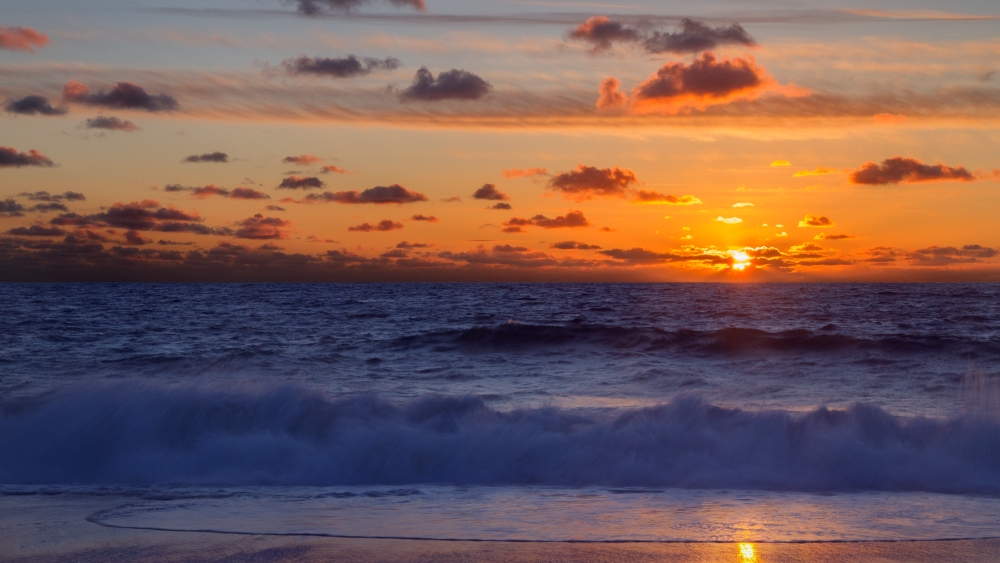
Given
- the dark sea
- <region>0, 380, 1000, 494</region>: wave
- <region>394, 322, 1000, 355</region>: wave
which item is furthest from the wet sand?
<region>394, 322, 1000, 355</region>: wave

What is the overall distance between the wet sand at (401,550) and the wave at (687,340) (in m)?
16.9

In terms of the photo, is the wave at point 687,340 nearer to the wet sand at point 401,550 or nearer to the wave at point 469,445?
the wave at point 469,445

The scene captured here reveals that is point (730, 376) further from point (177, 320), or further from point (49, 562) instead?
point (177, 320)

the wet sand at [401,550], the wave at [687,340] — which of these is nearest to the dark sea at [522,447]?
the wet sand at [401,550]

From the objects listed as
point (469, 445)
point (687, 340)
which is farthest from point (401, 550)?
point (687, 340)

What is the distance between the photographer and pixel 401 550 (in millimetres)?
6027

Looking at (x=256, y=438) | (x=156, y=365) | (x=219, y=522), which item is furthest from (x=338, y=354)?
(x=219, y=522)

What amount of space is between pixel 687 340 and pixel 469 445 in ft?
53.1

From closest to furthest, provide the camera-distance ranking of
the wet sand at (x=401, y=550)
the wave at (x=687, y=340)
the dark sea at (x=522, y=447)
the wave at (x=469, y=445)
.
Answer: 1. the wet sand at (x=401, y=550)
2. the dark sea at (x=522, y=447)
3. the wave at (x=469, y=445)
4. the wave at (x=687, y=340)

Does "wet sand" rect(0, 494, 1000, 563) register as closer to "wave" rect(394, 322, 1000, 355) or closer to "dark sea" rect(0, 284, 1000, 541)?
"dark sea" rect(0, 284, 1000, 541)

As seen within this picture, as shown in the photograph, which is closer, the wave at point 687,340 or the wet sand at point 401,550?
the wet sand at point 401,550

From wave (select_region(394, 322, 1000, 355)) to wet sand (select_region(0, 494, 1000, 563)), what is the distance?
16.9 meters

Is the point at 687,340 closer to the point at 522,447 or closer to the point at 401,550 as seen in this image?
the point at 522,447

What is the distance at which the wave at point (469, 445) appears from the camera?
31.5 ft
